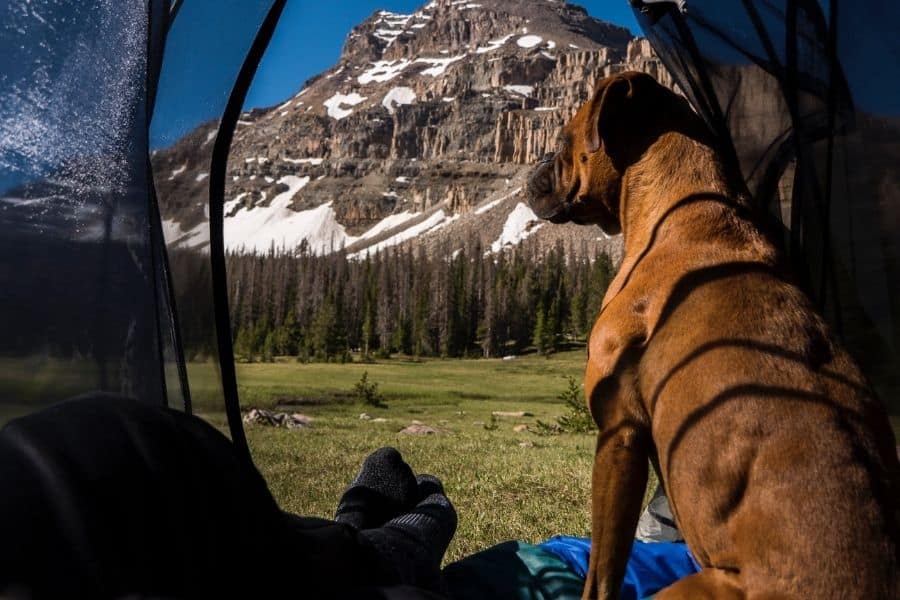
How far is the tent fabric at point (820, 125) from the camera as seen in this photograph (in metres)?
2.56

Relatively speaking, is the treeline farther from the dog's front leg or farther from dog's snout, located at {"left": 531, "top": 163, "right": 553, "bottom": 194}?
the dog's front leg

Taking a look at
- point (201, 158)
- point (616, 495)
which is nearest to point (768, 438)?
point (616, 495)

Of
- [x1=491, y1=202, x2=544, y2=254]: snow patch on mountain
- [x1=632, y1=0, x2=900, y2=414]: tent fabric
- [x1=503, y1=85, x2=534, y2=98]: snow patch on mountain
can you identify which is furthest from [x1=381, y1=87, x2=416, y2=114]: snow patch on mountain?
[x1=632, y1=0, x2=900, y2=414]: tent fabric

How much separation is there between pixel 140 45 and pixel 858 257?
8.38 feet

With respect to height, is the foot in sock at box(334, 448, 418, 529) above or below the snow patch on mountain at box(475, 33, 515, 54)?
below

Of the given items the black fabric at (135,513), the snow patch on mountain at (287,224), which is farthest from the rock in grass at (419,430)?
the snow patch on mountain at (287,224)

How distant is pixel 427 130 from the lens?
101062 millimetres

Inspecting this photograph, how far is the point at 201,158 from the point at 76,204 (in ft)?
2.92

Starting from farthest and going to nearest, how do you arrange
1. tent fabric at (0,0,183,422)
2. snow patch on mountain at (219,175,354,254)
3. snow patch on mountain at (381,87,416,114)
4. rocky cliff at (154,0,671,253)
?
snow patch on mountain at (381,87,416,114)
snow patch on mountain at (219,175,354,254)
rocky cliff at (154,0,671,253)
tent fabric at (0,0,183,422)

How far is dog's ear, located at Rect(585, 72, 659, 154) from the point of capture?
7.86 ft

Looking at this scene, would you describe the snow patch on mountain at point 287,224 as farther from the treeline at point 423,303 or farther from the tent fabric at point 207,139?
the tent fabric at point 207,139

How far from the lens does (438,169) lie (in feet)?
294

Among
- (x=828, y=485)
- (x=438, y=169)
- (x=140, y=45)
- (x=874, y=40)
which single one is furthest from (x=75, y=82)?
(x=438, y=169)

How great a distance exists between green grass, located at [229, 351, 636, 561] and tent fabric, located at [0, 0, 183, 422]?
1979mm
